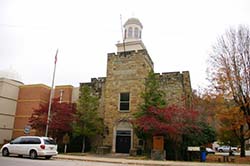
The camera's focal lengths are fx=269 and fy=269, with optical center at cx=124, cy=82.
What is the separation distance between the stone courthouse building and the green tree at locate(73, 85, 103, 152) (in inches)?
52.5

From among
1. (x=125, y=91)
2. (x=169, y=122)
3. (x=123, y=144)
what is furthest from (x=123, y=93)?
(x=169, y=122)

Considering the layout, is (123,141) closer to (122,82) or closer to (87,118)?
(87,118)

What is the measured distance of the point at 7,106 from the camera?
3488 cm

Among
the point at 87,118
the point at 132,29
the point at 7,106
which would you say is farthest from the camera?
the point at 132,29

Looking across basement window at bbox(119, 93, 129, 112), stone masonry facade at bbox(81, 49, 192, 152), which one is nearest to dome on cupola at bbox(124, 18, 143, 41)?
stone masonry facade at bbox(81, 49, 192, 152)

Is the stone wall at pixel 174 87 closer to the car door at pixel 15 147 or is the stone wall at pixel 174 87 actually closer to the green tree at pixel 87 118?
the green tree at pixel 87 118

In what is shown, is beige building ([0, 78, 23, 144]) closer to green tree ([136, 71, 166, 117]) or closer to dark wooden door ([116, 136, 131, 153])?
dark wooden door ([116, 136, 131, 153])


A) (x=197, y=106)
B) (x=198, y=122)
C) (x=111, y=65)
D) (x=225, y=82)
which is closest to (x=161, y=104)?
(x=198, y=122)

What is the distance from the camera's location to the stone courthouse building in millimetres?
27234

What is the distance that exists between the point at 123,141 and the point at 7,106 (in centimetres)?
1723

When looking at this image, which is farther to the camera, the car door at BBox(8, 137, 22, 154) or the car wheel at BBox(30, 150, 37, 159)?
the car door at BBox(8, 137, 22, 154)

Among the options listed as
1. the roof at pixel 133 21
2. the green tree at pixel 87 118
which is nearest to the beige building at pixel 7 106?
the green tree at pixel 87 118

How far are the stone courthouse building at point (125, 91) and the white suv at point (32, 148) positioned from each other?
9.19m

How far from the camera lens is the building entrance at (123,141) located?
26.8 m
